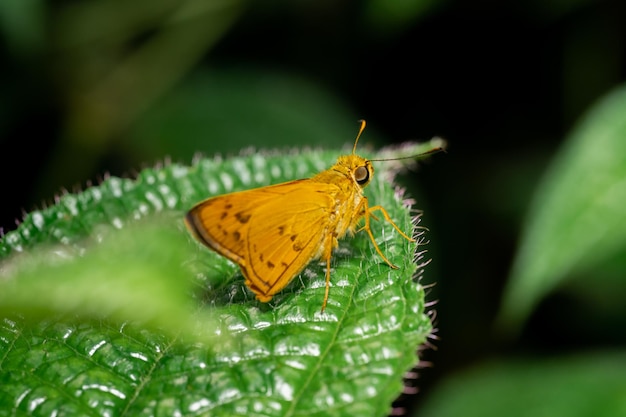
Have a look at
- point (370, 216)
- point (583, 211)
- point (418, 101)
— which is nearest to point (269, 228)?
point (370, 216)

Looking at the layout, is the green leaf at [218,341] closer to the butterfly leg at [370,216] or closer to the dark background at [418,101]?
the butterfly leg at [370,216]

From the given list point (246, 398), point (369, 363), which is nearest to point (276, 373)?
point (246, 398)

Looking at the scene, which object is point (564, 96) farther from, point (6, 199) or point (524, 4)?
point (6, 199)

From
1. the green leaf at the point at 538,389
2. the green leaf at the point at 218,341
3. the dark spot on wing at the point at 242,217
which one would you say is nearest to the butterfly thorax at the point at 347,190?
the green leaf at the point at 218,341

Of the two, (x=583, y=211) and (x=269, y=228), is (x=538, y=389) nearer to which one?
(x=583, y=211)

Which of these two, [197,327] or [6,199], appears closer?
[197,327]

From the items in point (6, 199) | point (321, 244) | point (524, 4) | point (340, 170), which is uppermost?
point (524, 4)

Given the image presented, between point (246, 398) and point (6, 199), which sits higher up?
point (6, 199)
